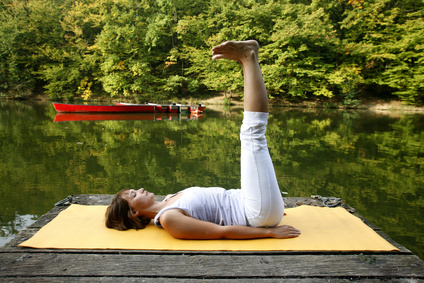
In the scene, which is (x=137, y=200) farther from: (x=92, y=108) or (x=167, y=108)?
(x=167, y=108)

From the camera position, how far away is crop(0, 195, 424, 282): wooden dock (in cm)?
119

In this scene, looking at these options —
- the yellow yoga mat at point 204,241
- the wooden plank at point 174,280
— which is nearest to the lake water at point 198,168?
the yellow yoga mat at point 204,241

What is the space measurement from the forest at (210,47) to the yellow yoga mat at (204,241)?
1696 centimetres

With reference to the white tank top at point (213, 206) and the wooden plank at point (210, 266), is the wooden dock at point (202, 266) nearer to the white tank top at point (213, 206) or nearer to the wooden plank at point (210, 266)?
the wooden plank at point (210, 266)

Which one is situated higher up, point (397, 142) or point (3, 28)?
point (3, 28)

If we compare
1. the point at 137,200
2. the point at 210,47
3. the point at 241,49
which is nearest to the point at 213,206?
the point at 137,200

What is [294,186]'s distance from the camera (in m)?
3.40

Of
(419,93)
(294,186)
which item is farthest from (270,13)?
(294,186)

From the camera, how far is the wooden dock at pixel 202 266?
1.19m

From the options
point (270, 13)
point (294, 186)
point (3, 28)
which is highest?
point (270, 13)

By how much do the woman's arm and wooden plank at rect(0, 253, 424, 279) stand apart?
0.16 meters

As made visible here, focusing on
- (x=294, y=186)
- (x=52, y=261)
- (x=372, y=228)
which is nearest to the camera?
(x=52, y=261)

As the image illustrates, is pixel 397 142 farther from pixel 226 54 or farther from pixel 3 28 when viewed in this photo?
pixel 3 28

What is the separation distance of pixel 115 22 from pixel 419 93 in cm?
2113
